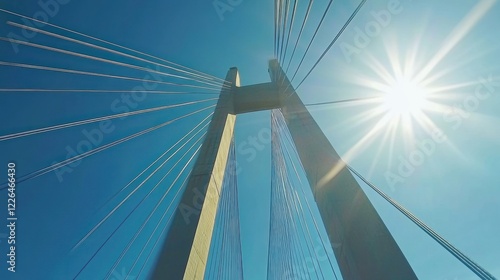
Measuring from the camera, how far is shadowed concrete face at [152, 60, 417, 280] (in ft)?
6.90

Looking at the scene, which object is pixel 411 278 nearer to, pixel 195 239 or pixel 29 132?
pixel 195 239

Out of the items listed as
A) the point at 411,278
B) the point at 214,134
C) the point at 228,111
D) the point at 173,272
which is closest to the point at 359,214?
the point at 411,278

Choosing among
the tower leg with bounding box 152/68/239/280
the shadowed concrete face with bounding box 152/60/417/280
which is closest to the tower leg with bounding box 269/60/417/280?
the shadowed concrete face with bounding box 152/60/417/280

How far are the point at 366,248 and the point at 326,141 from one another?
1299mm

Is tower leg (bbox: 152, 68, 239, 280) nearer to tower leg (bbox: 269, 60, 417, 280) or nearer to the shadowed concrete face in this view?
the shadowed concrete face

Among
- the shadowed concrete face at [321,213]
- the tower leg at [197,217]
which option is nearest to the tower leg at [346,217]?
the shadowed concrete face at [321,213]

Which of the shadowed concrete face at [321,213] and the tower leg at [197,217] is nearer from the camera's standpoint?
the shadowed concrete face at [321,213]

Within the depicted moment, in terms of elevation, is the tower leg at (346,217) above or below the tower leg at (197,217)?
above

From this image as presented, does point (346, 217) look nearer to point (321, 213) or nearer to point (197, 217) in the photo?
point (321, 213)

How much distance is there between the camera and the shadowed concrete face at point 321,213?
2.10 m

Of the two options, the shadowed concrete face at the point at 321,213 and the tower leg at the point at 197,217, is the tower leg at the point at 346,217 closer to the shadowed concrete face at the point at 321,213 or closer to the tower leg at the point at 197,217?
the shadowed concrete face at the point at 321,213

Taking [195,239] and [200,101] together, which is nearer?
[195,239]

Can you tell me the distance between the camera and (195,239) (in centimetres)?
256

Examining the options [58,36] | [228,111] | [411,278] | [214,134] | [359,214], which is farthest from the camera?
[228,111]
